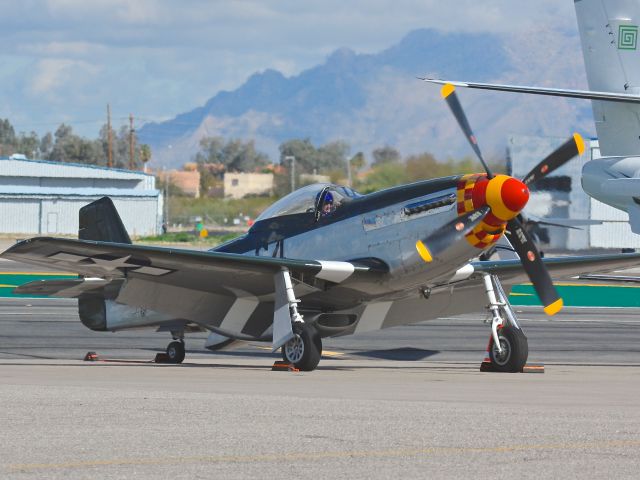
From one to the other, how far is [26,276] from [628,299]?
17.6 m

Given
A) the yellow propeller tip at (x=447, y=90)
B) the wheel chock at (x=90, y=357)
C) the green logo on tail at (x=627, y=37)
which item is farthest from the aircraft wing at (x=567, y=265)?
the green logo on tail at (x=627, y=37)

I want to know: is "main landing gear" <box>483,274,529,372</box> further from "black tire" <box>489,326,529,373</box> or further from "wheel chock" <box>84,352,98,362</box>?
"wheel chock" <box>84,352,98,362</box>

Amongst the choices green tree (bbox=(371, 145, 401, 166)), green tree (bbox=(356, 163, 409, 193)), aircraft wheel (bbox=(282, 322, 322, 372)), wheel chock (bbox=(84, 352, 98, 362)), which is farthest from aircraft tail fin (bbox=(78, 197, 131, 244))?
green tree (bbox=(371, 145, 401, 166))

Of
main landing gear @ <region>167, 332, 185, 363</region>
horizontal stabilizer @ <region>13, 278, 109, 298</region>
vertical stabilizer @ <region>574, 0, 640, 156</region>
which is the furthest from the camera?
vertical stabilizer @ <region>574, 0, 640, 156</region>

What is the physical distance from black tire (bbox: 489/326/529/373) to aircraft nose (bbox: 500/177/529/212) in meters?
1.84

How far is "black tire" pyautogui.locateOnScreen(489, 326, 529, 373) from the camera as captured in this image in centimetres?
1449

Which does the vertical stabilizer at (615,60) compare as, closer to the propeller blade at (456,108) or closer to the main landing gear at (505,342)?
the propeller blade at (456,108)

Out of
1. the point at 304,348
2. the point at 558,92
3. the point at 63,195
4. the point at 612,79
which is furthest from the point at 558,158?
the point at 63,195

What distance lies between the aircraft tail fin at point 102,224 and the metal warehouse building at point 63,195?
64.2 m

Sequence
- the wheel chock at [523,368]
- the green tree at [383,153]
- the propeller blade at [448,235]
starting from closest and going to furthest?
the propeller blade at [448,235], the wheel chock at [523,368], the green tree at [383,153]

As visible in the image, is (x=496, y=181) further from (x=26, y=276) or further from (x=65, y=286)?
(x=26, y=276)

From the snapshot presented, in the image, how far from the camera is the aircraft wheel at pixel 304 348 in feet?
46.5

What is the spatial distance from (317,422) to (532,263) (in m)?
7.17

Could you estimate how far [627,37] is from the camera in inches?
912
